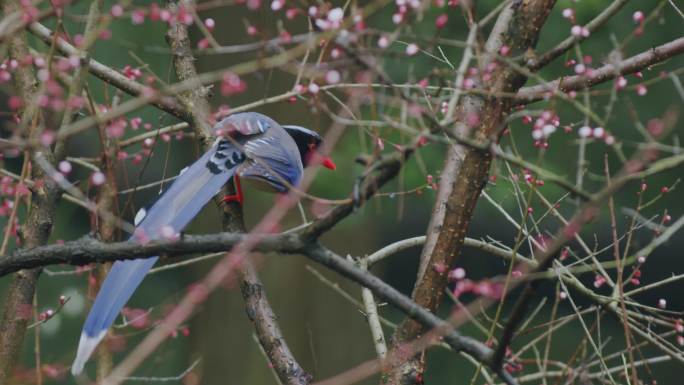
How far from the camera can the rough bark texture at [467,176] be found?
248cm

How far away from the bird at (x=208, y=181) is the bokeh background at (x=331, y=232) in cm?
32

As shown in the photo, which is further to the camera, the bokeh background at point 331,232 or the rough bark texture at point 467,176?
the bokeh background at point 331,232

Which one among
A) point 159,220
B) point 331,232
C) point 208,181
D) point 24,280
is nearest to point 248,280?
point 208,181

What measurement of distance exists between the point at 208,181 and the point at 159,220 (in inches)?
13.9

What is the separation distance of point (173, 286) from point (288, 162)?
240 centimetres

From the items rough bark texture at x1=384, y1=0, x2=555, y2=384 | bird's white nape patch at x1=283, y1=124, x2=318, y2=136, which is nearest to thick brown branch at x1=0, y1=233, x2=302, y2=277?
rough bark texture at x1=384, y1=0, x2=555, y2=384

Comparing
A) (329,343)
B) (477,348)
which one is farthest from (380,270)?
(477,348)

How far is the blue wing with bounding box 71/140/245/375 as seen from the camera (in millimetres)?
2170

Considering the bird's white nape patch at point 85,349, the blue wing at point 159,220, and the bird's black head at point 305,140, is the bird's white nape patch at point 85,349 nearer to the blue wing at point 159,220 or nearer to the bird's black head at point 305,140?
the blue wing at point 159,220

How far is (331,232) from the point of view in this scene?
186 inches

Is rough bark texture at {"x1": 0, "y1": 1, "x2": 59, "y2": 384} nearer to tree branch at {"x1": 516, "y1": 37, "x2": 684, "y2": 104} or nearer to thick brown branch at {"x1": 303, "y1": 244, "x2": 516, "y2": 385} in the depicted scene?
thick brown branch at {"x1": 303, "y1": 244, "x2": 516, "y2": 385}

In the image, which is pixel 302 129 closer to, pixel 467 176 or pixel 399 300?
pixel 467 176

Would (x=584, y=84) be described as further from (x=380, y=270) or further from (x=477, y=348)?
(x=380, y=270)

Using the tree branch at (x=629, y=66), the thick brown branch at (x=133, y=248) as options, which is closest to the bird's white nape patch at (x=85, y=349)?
the thick brown branch at (x=133, y=248)
